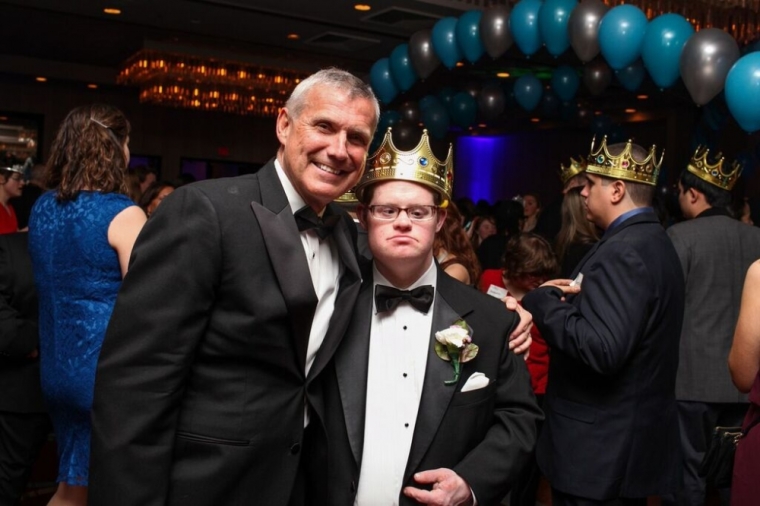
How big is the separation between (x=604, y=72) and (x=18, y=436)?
5.61m

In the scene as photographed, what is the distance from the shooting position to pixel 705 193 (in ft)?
12.5

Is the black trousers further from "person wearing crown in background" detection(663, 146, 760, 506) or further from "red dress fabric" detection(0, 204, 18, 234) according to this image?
"person wearing crown in background" detection(663, 146, 760, 506)

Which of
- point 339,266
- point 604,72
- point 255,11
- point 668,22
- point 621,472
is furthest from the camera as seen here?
point 255,11

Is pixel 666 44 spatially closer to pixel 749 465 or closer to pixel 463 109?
pixel 463 109

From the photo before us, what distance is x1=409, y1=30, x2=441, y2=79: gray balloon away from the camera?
6523 mm

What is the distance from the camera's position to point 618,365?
2510 mm

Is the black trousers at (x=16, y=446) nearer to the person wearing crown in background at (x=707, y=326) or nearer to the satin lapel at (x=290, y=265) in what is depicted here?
the satin lapel at (x=290, y=265)

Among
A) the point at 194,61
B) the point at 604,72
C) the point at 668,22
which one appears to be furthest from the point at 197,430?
the point at 194,61

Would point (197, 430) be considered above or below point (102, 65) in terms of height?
below

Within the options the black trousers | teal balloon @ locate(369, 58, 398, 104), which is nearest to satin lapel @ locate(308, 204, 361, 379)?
the black trousers

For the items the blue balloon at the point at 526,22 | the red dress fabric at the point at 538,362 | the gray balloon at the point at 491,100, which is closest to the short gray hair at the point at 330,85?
the red dress fabric at the point at 538,362

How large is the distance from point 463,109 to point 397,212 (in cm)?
589

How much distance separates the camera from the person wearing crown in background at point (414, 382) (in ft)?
5.57

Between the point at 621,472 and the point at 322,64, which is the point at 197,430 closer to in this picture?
the point at 621,472
